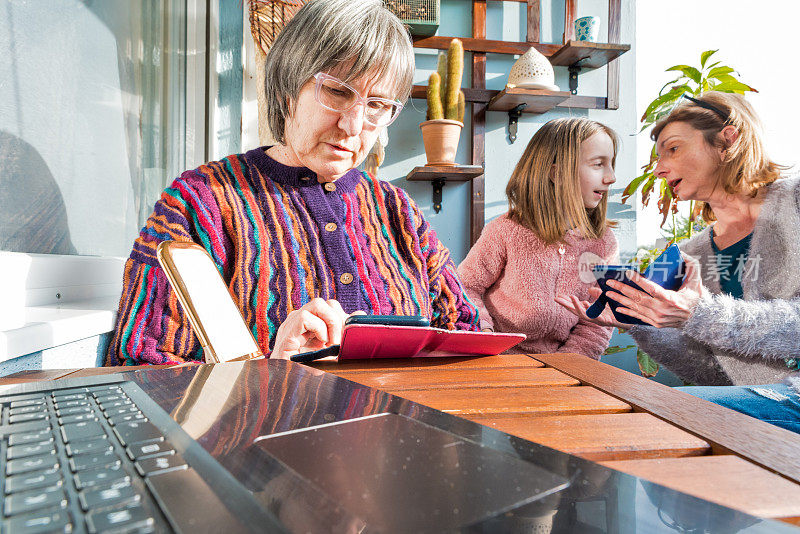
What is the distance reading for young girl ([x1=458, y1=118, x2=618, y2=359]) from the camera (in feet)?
5.14

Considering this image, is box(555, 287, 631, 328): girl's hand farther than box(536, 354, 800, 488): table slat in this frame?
Yes

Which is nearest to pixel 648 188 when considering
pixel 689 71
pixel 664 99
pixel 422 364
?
pixel 664 99

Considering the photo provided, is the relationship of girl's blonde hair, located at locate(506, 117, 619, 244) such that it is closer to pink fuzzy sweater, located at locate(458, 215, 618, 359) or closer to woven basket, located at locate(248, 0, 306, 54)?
pink fuzzy sweater, located at locate(458, 215, 618, 359)

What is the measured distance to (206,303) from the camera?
23.2 inches

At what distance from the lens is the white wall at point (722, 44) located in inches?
89.4

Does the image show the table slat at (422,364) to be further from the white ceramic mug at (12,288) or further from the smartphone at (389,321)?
the white ceramic mug at (12,288)

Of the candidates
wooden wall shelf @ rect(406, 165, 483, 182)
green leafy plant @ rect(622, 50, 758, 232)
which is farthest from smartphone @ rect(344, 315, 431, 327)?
green leafy plant @ rect(622, 50, 758, 232)

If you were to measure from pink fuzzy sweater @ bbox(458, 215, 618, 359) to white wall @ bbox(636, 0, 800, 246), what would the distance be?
0.98 m

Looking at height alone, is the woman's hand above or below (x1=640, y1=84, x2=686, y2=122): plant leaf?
below

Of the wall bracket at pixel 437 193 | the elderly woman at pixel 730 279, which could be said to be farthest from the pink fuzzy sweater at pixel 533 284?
the wall bracket at pixel 437 193

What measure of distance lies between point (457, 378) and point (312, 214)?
0.49m

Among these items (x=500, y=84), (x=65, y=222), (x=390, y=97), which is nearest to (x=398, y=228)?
(x=390, y=97)

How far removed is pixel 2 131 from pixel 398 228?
63 centimetres

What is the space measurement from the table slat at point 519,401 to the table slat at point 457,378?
0.07 ft
